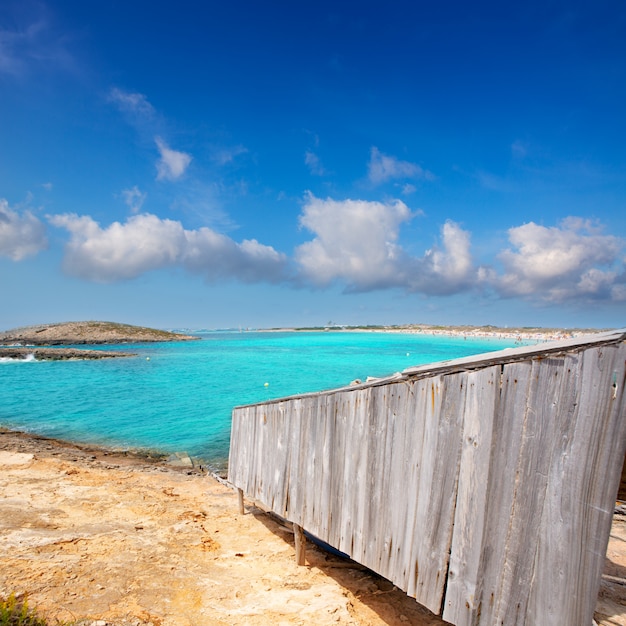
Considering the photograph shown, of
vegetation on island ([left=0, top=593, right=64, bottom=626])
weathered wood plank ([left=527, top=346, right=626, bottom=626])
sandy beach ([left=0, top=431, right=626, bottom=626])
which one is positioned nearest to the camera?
weathered wood plank ([left=527, top=346, right=626, bottom=626])

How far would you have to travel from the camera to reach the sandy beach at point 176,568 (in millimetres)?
4262

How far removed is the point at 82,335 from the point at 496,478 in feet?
322

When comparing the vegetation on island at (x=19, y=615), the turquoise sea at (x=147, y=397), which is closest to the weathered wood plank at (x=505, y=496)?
the vegetation on island at (x=19, y=615)

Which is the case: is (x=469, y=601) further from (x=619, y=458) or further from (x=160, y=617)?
(x=160, y=617)

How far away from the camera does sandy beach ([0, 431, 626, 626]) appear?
4.26 m

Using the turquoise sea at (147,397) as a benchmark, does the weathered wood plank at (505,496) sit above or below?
above

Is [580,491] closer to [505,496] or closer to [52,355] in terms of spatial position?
[505,496]

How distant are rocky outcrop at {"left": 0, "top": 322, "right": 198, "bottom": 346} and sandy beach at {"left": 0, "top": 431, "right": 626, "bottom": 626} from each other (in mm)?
81609

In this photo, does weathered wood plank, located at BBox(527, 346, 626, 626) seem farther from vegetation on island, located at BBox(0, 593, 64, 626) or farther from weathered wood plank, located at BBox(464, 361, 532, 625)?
vegetation on island, located at BBox(0, 593, 64, 626)

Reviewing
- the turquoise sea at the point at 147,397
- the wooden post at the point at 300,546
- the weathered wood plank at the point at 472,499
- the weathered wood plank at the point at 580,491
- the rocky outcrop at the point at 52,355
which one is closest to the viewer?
the weathered wood plank at the point at 580,491

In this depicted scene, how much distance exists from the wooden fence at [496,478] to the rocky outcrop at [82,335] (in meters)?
87.5

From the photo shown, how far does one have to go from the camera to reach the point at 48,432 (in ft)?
51.8

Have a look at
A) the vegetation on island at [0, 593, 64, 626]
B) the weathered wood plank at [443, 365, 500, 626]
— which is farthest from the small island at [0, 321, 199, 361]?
the weathered wood plank at [443, 365, 500, 626]

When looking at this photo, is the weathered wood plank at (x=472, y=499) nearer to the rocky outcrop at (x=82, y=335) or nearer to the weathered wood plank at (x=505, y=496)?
the weathered wood plank at (x=505, y=496)
